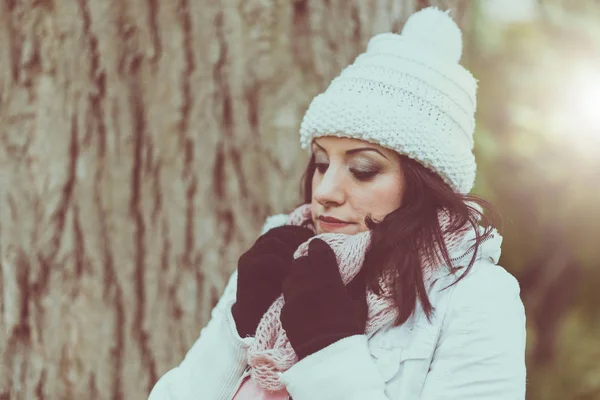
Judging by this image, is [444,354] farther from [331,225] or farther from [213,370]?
[213,370]

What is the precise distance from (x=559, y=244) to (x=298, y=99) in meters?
3.31

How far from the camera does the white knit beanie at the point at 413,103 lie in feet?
5.99

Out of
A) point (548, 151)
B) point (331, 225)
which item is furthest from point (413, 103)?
point (548, 151)

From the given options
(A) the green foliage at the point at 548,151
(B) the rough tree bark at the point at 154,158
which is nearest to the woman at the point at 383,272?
(B) the rough tree bark at the point at 154,158

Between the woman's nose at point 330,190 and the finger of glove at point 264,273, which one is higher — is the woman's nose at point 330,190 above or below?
above

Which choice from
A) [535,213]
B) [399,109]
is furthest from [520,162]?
[399,109]

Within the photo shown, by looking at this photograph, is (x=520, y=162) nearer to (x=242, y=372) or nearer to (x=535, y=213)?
(x=535, y=213)

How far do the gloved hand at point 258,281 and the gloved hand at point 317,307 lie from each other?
0.44ft

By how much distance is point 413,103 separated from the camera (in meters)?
1.88

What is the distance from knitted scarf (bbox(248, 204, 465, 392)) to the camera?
174cm

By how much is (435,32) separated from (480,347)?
93 cm

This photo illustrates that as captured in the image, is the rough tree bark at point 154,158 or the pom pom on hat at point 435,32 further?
the rough tree bark at point 154,158

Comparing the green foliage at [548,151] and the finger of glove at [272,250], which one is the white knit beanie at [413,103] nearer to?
the finger of glove at [272,250]

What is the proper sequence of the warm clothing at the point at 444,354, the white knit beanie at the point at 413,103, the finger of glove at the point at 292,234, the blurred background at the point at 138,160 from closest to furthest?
the warm clothing at the point at 444,354
the white knit beanie at the point at 413,103
the finger of glove at the point at 292,234
the blurred background at the point at 138,160
